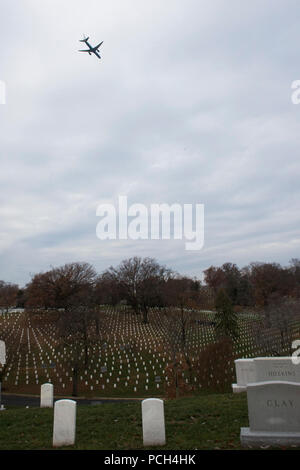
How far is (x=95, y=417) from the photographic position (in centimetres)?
850

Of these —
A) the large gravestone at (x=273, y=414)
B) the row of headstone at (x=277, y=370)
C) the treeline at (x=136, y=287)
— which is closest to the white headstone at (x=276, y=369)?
the row of headstone at (x=277, y=370)

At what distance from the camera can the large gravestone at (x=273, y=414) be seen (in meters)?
5.89

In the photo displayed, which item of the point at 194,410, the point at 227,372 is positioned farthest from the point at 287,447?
the point at 227,372

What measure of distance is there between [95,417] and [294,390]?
499 cm

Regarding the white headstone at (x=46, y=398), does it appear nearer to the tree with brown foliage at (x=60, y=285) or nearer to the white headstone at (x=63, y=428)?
the white headstone at (x=63, y=428)

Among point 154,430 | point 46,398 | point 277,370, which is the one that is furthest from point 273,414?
point 46,398

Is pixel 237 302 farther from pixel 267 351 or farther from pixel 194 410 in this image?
pixel 194 410

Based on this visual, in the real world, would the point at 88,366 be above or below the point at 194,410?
below

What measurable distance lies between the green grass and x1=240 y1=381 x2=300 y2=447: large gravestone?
0.42 meters

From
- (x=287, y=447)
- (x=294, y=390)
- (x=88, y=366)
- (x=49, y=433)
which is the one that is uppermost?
(x=294, y=390)

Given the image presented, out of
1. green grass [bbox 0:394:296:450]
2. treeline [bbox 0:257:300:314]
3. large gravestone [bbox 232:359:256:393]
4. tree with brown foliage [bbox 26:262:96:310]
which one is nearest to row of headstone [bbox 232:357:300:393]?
green grass [bbox 0:394:296:450]

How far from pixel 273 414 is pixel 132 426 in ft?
10.5

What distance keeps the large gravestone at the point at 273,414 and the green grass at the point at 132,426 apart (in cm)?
42

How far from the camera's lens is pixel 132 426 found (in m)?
7.59
